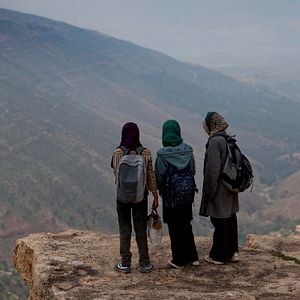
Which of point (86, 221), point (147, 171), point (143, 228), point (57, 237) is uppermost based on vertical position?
point (147, 171)

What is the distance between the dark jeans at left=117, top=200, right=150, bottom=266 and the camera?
20.4 ft

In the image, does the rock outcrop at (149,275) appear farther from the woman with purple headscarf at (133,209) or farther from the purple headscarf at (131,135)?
the purple headscarf at (131,135)

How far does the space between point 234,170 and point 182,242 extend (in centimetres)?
127

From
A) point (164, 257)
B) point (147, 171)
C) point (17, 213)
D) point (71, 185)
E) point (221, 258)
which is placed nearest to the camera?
point (147, 171)

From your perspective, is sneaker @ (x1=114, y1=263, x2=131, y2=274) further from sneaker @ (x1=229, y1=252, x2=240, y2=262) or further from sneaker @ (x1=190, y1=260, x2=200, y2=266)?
sneaker @ (x1=229, y1=252, x2=240, y2=262)

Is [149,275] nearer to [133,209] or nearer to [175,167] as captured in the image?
[133,209]

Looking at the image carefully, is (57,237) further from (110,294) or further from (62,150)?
(62,150)

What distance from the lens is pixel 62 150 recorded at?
165 metres

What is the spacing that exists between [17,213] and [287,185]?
90172mm

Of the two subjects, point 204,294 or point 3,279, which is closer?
point 204,294

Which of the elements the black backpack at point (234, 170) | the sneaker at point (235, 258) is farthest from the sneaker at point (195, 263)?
the black backpack at point (234, 170)

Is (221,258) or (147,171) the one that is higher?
(147,171)

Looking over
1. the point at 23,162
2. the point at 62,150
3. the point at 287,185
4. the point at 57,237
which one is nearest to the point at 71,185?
the point at 23,162

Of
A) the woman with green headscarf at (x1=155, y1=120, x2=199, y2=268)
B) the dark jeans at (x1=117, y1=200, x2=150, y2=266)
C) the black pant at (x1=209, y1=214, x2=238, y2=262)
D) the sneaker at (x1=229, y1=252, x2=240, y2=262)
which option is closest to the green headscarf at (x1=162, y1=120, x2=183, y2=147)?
the woman with green headscarf at (x1=155, y1=120, x2=199, y2=268)
